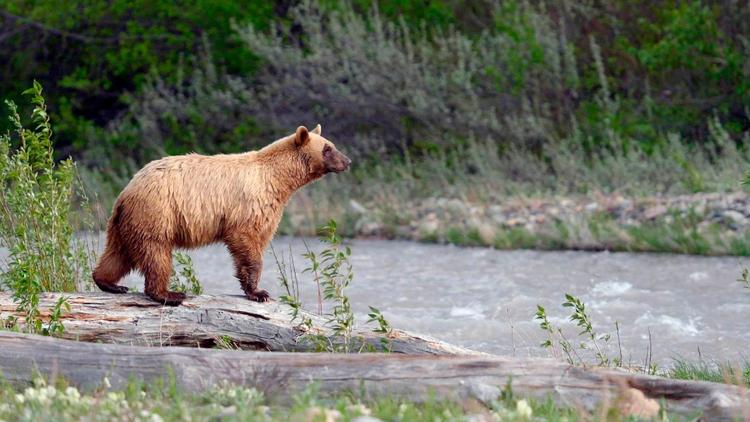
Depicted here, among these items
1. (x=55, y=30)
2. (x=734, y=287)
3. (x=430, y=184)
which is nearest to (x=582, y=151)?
(x=430, y=184)

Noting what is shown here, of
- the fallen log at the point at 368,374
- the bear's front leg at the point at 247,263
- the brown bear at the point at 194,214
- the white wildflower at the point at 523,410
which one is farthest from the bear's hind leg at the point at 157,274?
the white wildflower at the point at 523,410

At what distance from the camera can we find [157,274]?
→ 6.16 metres

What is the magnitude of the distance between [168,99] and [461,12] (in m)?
5.15

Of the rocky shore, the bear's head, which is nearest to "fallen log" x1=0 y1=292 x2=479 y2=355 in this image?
the bear's head

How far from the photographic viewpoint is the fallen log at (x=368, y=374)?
4660 mm

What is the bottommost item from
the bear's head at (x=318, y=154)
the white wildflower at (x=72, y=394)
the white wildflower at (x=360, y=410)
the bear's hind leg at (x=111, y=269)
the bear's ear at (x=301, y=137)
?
the white wildflower at (x=72, y=394)

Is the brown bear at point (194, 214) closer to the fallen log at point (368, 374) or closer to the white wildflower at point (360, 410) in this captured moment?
the fallen log at point (368, 374)

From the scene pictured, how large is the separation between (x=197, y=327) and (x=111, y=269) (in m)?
0.72

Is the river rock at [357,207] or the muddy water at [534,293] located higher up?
the river rock at [357,207]

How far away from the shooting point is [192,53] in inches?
788

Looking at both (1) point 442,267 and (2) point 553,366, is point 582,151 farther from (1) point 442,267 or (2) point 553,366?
(2) point 553,366

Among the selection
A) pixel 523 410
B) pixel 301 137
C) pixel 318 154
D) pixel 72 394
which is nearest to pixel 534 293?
pixel 318 154

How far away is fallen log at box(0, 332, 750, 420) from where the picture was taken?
15.3ft

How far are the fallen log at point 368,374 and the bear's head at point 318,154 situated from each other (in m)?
2.26
